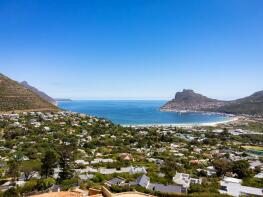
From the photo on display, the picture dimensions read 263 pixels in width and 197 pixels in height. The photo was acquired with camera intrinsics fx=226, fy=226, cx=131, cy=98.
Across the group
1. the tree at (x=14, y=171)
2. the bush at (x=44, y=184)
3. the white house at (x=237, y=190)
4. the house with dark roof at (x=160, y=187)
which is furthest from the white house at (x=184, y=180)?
the tree at (x=14, y=171)

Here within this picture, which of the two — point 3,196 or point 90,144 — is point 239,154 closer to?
point 90,144

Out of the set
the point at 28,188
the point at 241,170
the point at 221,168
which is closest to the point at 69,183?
the point at 28,188

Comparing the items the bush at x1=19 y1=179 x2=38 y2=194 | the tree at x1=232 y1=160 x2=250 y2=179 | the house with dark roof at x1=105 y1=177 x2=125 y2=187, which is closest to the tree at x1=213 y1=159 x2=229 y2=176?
the tree at x1=232 y1=160 x2=250 y2=179

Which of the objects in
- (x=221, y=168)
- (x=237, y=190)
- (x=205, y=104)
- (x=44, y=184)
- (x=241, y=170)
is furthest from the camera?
(x=205, y=104)

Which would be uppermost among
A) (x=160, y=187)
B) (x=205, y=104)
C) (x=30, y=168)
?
(x=205, y=104)

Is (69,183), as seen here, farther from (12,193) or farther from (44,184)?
(12,193)

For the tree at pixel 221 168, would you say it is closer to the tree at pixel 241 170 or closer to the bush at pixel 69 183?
the tree at pixel 241 170

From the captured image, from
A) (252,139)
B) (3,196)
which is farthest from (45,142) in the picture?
(252,139)
